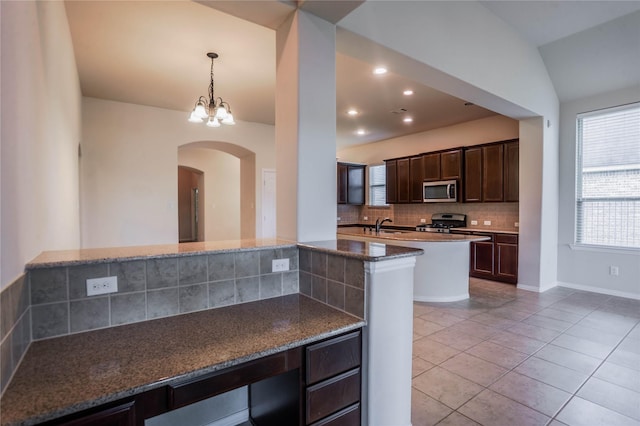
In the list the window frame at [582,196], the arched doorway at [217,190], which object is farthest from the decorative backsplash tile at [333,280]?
the arched doorway at [217,190]

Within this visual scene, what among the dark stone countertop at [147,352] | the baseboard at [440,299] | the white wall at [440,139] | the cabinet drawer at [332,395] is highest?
the white wall at [440,139]

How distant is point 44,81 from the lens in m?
1.83

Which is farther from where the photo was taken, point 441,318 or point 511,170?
point 511,170

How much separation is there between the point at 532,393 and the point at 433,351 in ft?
2.65

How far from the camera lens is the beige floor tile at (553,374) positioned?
7.77 feet

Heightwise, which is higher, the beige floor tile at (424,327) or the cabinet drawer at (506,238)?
the cabinet drawer at (506,238)

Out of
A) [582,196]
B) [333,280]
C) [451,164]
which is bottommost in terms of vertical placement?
[333,280]

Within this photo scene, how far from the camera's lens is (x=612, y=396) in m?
2.22

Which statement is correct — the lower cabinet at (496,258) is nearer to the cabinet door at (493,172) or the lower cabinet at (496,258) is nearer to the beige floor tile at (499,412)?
the cabinet door at (493,172)

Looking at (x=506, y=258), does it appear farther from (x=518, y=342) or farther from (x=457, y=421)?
(x=457, y=421)

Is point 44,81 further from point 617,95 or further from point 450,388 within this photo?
point 617,95

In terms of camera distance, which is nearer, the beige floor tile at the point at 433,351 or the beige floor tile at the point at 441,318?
the beige floor tile at the point at 433,351

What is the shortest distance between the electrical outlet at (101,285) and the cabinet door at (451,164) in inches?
235

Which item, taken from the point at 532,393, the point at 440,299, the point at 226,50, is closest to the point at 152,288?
the point at 532,393
